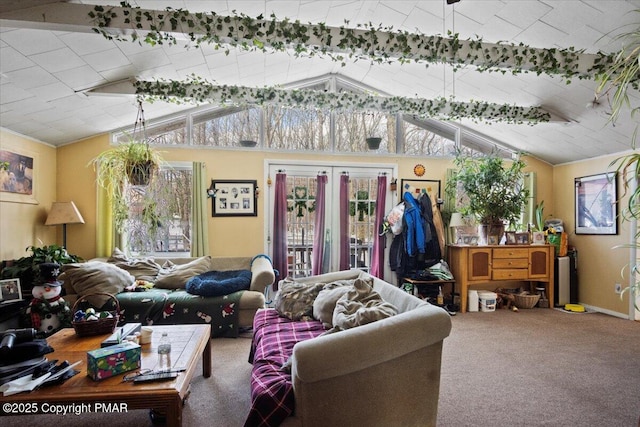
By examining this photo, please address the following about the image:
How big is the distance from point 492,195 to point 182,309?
13.7ft

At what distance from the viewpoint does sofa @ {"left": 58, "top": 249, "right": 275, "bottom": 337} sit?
354 centimetres

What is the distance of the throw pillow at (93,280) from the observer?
3.49m

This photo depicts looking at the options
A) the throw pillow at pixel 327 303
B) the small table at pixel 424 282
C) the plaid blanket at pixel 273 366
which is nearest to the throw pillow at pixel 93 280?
the plaid blanket at pixel 273 366

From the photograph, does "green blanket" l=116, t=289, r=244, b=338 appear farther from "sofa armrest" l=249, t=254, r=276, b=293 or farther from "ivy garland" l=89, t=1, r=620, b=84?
"ivy garland" l=89, t=1, r=620, b=84

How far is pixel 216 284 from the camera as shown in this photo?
376cm

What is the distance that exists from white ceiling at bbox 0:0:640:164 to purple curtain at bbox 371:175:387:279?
1.36 metres

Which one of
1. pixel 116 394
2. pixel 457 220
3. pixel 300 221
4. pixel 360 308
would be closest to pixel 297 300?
pixel 360 308

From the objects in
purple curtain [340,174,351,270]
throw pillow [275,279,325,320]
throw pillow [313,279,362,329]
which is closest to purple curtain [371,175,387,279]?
purple curtain [340,174,351,270]

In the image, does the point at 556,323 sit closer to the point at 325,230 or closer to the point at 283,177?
the point at 325,230

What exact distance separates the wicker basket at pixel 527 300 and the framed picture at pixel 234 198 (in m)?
3.94

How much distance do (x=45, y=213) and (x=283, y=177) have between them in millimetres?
2912

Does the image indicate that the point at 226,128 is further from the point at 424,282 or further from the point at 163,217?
the point at 424,282

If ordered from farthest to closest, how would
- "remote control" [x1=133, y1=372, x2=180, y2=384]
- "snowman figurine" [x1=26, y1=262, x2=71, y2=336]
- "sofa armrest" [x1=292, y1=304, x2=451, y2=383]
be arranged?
"snowman figurine" [x1=26, y1=262, x2=71, y2=336] → "remote control" [x1=133, y1=372, x2=180, y2=384] → "sofa armrest" [x1=292, y1=304, x2=451, y2=383]

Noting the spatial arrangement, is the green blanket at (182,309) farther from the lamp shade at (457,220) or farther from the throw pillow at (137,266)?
the lamp shade at (457,220)
